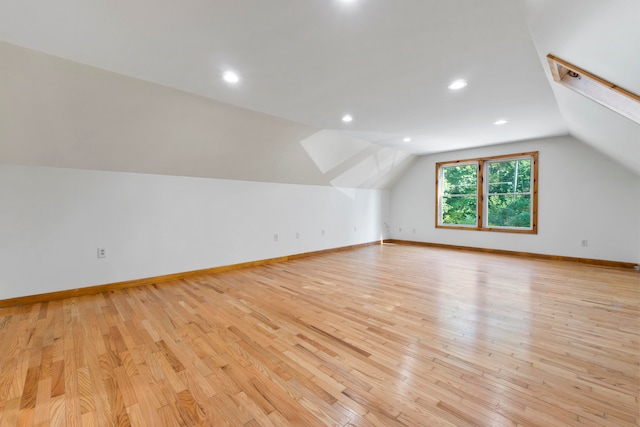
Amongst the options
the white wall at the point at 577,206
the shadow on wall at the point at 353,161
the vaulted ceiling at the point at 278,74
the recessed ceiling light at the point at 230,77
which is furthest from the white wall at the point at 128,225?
the white wall at the point at 577,206

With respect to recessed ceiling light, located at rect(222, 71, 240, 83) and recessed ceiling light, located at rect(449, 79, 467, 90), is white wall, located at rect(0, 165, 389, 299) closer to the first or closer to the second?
recessed ceiling light, located at rect(222, 71, 240, 83)

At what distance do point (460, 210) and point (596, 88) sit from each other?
4297 millimetres

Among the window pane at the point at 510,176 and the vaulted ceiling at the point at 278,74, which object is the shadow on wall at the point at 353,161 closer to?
the vaulted ceiling at the point at 278,74

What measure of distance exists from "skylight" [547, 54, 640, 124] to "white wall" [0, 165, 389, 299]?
413 centimetres

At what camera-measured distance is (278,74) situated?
2520 mm

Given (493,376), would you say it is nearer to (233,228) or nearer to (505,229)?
(233,228)

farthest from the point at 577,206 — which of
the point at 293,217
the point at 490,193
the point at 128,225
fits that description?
the point at 128,225

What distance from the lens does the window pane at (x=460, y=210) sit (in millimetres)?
6254

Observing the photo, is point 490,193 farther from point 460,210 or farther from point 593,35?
point 593,35

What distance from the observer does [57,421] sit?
1313 millimetres

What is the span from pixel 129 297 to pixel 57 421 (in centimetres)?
206

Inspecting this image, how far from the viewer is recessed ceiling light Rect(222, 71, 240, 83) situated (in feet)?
8.20

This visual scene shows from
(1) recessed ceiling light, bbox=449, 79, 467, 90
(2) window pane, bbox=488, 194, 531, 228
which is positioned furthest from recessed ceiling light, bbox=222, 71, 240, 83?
(2) window pane, bbox=488, 194, 531, 228

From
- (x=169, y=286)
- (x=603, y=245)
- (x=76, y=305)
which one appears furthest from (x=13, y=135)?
(x=603, y=245)
